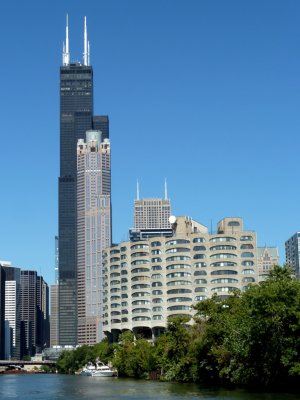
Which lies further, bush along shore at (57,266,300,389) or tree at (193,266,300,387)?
bush along shore at (57,266,300,389)

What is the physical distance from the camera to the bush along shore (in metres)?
92.9

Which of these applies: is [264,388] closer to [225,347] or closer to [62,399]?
[225,347]

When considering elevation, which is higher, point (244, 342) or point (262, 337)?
point (262, 337)

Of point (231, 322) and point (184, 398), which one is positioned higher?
point (231, 322)

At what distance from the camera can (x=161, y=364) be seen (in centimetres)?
14888

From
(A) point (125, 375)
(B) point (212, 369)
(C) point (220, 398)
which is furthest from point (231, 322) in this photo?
(A) point (125, 375)

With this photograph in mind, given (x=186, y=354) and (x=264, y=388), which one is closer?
(x=264, y=388)

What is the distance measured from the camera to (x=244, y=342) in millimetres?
101750

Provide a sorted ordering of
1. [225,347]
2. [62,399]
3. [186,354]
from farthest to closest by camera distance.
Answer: [186,354] → [225,347] → [62,399]

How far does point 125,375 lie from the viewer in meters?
190

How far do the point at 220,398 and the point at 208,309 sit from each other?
134 ft

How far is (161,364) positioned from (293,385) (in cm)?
5394

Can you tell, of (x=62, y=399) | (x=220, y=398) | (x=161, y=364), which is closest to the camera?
(x=220, y=398)

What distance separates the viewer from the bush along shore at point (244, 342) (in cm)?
9288
